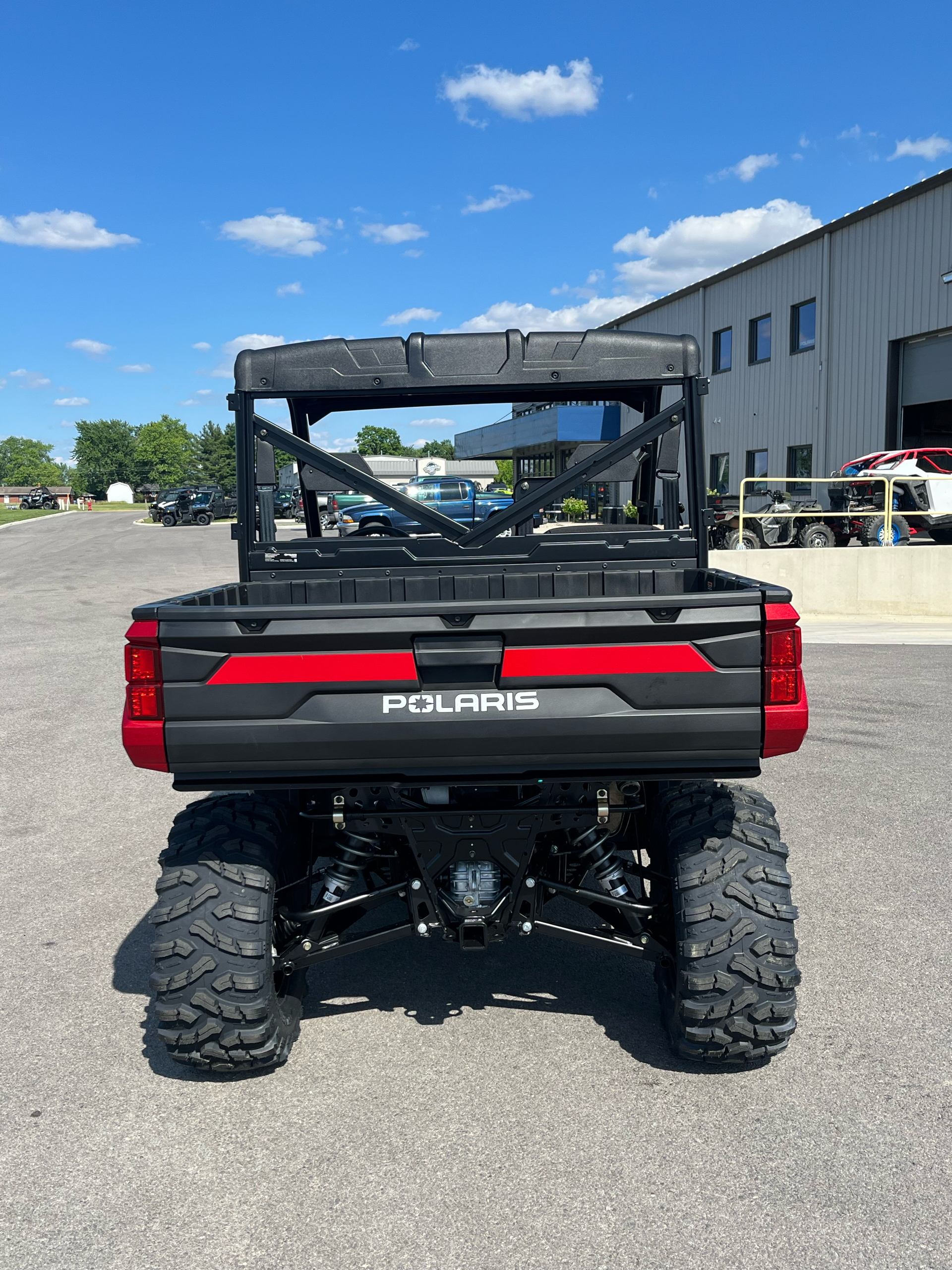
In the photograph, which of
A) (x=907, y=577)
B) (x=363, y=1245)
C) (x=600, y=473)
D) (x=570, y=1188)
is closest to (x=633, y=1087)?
(x=570, y=1188)

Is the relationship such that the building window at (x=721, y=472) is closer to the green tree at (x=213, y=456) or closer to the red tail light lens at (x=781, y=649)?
the red tail light lens at (x=781, y=649)

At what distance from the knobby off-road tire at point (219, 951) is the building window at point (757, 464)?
28.7 metres

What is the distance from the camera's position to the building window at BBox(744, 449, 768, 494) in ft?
102

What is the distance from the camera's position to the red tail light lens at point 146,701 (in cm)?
299

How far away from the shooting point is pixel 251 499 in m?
4.16

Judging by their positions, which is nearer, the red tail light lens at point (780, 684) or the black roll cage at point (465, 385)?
the red tail light lens at point (780, 684)

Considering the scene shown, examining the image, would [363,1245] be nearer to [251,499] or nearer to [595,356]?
[251,499]

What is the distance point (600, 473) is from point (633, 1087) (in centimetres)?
230

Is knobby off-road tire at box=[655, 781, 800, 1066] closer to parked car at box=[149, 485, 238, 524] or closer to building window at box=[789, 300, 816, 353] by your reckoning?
building window at box=[789, 300, 816, 353]

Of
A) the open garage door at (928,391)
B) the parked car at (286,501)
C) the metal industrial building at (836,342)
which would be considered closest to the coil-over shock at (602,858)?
the parked car at (286,501)

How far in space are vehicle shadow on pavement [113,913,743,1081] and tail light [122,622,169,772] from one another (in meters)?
1.16

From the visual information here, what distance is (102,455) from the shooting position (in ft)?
532

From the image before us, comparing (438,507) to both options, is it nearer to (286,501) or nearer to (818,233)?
(286,501)

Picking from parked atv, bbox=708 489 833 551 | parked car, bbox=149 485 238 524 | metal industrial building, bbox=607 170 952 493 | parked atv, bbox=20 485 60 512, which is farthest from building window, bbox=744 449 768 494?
parked atv, bbox=20 485 60 512
